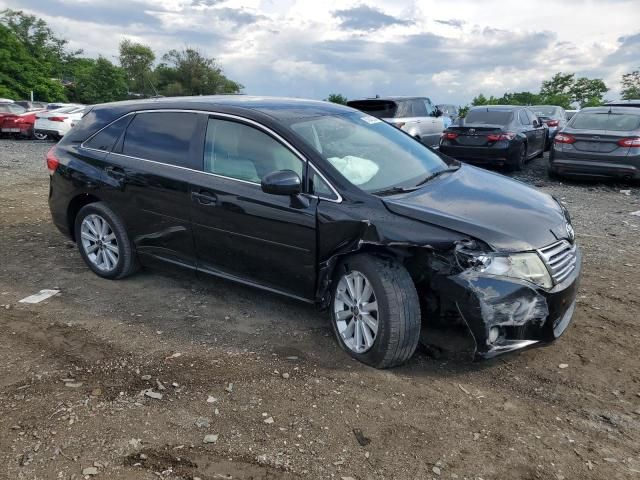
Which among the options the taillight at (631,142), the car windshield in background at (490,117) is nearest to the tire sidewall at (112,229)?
the taillight at (631,142)

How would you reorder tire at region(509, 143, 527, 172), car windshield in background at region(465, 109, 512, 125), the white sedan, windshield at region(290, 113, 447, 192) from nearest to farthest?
windshield at region(290, 113, 447, 192), tire at region(509, 143, 527, 172), car windshield in background at region(465, 109, 512, 125), the white sedan

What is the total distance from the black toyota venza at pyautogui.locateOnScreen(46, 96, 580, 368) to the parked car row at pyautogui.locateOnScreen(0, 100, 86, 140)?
15.7 metres

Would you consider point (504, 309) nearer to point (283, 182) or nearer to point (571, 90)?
point (283, 182)

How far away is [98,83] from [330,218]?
58.9 m

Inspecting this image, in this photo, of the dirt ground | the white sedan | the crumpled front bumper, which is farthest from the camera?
the white sedan

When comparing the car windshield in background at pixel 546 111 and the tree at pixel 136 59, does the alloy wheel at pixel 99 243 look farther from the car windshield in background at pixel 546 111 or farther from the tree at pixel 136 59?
the tree at pixel 136 59

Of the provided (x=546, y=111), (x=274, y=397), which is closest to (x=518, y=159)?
(x=546, y=111)

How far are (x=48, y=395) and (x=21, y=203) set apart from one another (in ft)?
20.4

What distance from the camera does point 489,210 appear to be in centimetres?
361

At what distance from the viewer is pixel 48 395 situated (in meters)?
3.30

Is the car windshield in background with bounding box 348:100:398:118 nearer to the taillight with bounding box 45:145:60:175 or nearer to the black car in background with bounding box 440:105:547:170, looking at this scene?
the black car in background with bounding box 440:105:547:170

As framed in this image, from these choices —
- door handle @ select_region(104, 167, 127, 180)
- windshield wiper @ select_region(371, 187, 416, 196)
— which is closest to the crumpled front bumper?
windshield wiper @ select_region(371, 187, 416, 196)

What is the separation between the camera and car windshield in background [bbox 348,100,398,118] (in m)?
12.4

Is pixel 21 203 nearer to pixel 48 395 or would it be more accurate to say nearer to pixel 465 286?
pixel 48 395
